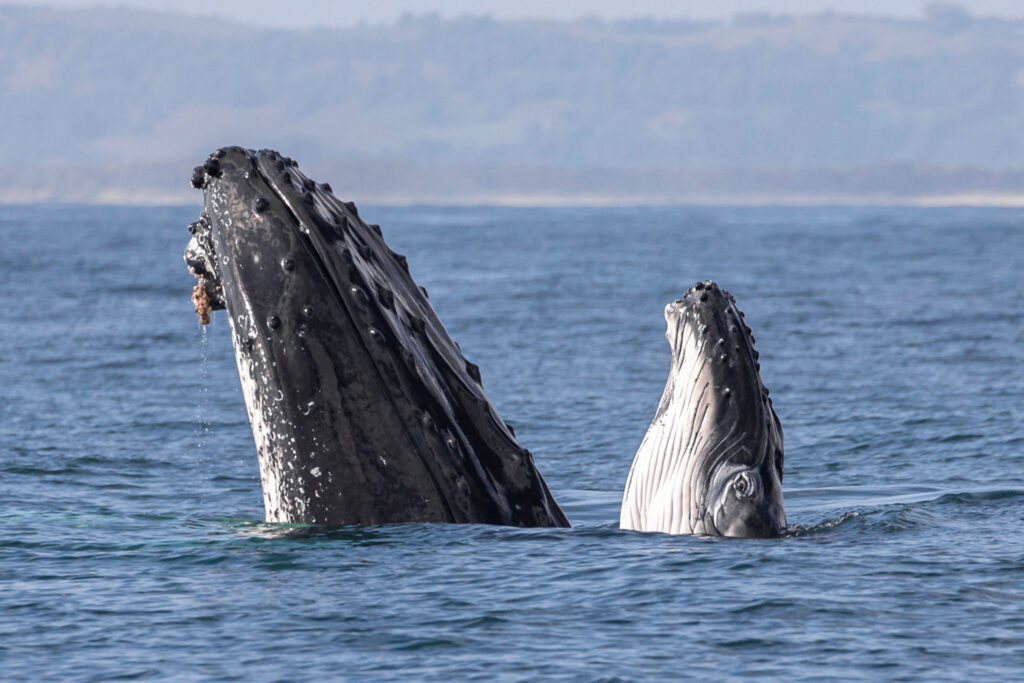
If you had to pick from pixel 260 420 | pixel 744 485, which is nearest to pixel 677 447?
pixel 744 485

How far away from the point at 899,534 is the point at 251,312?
452 centimetres

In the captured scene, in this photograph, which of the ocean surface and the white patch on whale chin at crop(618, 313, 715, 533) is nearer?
the ocean surface

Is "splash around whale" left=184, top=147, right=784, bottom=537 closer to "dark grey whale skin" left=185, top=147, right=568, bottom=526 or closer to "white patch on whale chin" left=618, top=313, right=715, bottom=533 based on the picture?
"dark grey whale skin" left=185, top=147, right=568, bottom=526

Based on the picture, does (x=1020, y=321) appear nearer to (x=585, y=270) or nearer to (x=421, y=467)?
(x=585, y=270)

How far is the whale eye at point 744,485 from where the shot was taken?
8312 millimetres

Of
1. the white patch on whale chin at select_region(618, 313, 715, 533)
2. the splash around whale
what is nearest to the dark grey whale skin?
the splash around whale

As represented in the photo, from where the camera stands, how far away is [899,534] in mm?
9961

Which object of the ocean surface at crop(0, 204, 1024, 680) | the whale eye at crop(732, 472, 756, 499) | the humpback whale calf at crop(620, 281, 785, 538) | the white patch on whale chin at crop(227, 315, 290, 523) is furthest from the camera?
the humpback whale calf at crop(620, 281, 785, 538)

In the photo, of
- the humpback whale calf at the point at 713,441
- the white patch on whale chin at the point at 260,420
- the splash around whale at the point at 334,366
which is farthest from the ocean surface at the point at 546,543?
the white patch on whale chin at the point at 260,420

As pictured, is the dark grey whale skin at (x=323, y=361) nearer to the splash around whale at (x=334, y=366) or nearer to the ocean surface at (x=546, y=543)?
the splash around whale at (x=334, y=366)

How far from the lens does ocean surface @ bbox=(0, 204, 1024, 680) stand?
7488mm

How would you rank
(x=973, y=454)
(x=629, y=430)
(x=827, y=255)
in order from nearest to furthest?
(x=973, y=454) < (x=629, y=430) < (x=827, y=255)

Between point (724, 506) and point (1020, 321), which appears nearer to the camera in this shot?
point (724, 506)

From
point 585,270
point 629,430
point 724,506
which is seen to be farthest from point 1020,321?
point 724,506
